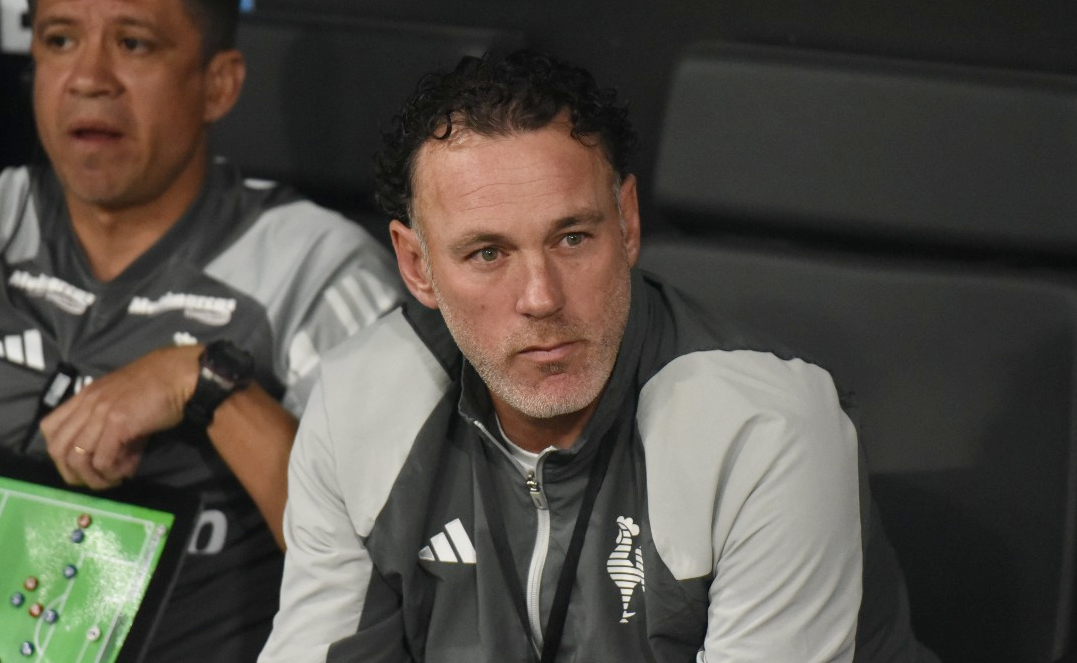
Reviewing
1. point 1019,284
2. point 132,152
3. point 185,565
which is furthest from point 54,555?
point 1019,284

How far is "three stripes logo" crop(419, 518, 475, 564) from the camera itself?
1.21 metres

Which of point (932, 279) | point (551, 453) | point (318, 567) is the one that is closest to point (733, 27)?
point (932, 279)

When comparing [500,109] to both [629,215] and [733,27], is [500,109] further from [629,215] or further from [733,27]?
[733,27]

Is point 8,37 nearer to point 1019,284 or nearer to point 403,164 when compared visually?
point 403,164

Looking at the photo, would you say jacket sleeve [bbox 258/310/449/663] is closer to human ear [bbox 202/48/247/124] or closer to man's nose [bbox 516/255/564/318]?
man's nose [bbox 516/255/564/318]

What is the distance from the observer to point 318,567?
1235 mm

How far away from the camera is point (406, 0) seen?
5.98 ft

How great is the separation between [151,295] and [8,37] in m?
0.65

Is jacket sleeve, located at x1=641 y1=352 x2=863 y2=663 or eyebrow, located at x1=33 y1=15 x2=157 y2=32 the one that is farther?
eyebrow, located at x1=33 y1=15 x2=157 y2=32

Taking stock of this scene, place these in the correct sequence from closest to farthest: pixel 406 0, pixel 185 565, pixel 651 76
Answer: pixel 185 565, pixel 651 76, pixel 406 0

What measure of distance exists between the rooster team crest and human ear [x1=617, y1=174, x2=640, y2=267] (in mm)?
234

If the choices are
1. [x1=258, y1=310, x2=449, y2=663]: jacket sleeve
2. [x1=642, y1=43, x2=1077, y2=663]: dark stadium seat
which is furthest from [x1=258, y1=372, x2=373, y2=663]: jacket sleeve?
[x1=642, y1=43, x2=1077, y2=663]: dark stadium seat

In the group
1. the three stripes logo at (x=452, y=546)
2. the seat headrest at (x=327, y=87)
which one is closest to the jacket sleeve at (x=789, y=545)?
the three stripes logo at (x=452, y=546)

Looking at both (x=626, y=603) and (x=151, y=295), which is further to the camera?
(x=151, y=295)
